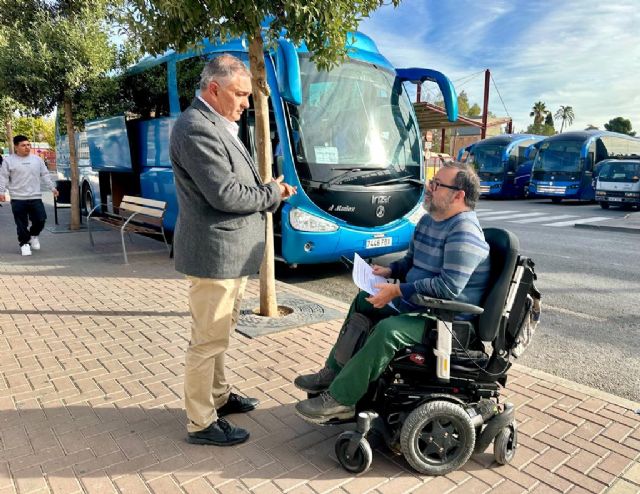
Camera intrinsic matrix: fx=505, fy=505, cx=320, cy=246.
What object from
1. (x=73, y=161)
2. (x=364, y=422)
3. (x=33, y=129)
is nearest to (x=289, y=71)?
(x=364, y=422)

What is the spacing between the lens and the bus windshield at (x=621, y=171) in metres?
18.1

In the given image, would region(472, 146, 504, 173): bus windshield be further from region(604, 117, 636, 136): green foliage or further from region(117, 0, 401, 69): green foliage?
region(604, 117, 636, 136): green foliage

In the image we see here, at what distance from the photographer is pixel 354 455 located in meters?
2.57

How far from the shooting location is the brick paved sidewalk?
2518 millimetres

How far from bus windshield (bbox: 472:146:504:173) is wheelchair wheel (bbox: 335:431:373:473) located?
2409 centimetres

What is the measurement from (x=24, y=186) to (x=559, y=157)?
66.4ft

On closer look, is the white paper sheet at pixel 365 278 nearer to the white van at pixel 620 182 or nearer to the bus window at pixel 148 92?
the bus window at pixel 148 92

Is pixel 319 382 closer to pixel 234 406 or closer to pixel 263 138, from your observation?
pixel 234 406

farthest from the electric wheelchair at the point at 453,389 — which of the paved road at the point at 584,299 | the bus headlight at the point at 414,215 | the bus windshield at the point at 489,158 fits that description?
the bus windshield at the point at 489,158

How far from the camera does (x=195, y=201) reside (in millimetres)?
2547

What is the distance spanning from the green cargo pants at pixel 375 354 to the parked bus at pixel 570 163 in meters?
21.4

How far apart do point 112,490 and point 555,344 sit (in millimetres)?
3920

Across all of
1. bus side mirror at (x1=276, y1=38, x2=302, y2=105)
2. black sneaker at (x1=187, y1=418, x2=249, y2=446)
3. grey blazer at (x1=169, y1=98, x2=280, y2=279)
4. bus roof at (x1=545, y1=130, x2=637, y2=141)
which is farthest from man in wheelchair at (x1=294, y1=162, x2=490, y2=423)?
bus roof at (x1=545, y1=130, x2=637, y2=141)

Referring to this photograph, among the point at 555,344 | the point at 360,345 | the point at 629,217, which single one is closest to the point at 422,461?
the point at 360,345
